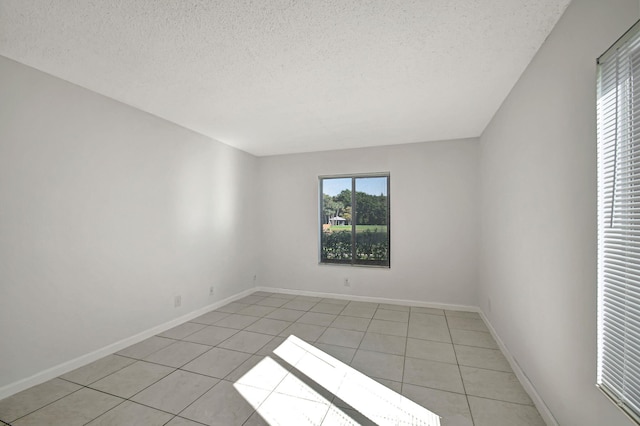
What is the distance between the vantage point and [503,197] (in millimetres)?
2811

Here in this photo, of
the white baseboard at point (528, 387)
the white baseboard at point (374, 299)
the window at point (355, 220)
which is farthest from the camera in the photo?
the window at point (355, 220)

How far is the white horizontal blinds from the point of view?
105 cm

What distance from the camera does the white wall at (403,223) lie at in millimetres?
4070

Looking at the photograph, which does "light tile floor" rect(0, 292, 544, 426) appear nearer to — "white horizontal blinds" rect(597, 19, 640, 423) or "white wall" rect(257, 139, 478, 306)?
"white wall" rect(257, 139, 478, 306)

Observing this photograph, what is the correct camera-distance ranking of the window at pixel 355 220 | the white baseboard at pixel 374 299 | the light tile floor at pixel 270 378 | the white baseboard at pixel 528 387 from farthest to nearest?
the window at pixel 355 220 < the white baseboard at pixel 374 299 < the light tile floor at pixel 270 378 < the white baseboard at pixel 528 387

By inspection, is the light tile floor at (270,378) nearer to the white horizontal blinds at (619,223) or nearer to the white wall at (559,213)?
the white wall at (559,213)

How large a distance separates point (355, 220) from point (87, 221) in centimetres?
353

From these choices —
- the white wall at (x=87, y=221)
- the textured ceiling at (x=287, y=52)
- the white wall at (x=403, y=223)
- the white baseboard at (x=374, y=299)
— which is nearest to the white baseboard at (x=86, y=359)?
the white wall at (x=87, y=221)

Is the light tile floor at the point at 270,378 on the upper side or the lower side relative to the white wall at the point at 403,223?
lower

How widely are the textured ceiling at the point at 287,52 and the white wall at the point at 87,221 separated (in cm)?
32

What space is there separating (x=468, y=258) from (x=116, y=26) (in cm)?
450

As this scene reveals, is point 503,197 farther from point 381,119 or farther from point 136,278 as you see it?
point 136,278

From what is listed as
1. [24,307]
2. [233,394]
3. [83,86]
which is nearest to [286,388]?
[233,394]

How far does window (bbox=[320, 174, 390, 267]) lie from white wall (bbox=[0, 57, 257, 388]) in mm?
2038
